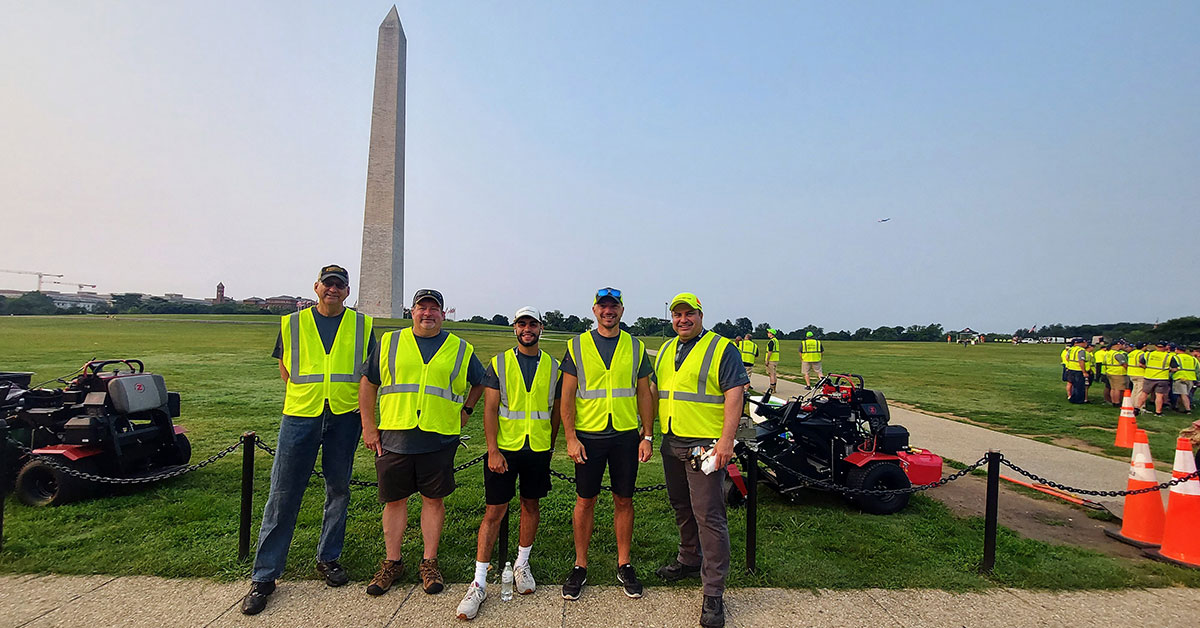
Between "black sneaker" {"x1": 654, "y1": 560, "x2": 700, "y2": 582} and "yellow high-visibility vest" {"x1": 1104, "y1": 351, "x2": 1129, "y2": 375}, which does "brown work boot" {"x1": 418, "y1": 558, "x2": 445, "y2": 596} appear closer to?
"black sneaker" {"x1": 654, "y1": 560, "x2": 700, "y2": 582}

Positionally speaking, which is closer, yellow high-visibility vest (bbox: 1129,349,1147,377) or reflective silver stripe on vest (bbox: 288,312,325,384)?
reflective silver stripe on vest (bbox: 288,312,325,384)

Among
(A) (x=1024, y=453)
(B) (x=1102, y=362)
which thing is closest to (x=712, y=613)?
(A) (x=1024, y=453)

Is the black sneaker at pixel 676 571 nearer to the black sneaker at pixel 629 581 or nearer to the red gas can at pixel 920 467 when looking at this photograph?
the black sneaker at pixel 629 581

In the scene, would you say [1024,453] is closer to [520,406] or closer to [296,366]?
[520,406]

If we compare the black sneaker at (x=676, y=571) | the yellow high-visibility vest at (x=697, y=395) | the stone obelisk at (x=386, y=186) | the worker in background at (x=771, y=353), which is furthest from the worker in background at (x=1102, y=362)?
the stone obelisk at (x=386, y=186)

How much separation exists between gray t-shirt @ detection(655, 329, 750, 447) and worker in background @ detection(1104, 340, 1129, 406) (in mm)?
14280

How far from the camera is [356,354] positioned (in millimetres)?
3791

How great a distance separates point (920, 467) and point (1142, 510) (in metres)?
1.62

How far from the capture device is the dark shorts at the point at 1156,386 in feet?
39.8

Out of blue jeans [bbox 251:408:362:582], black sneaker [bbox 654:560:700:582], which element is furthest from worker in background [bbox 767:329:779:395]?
blue jeans [bbox 251:408:362:582]

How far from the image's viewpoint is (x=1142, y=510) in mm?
4684

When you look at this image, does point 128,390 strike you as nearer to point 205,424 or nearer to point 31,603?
point 31,603

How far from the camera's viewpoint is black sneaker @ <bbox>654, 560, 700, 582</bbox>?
3787 millimetres

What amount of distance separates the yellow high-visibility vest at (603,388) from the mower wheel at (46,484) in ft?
15.7
